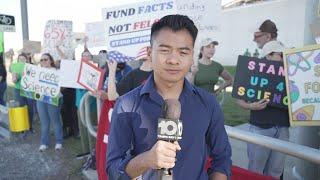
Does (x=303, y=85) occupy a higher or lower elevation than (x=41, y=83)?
higher

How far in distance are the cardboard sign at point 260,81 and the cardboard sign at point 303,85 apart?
56 cm

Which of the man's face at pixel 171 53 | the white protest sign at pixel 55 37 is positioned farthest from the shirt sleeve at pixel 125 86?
the white protest sign at pixel 55 37

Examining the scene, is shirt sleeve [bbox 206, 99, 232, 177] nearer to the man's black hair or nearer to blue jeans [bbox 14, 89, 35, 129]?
the man's black hair

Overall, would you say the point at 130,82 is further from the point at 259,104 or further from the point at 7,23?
the point at 7,23

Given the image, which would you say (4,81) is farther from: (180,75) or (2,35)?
(180,75)

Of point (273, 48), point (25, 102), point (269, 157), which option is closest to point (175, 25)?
point (273, 48)

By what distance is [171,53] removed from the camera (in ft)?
5.52

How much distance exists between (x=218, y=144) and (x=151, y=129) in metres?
0.34

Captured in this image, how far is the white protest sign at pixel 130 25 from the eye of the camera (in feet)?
13.4

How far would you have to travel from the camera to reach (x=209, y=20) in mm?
4652

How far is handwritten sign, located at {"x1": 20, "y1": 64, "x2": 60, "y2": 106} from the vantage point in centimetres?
654

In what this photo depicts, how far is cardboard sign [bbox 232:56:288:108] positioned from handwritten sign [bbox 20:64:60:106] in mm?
3908

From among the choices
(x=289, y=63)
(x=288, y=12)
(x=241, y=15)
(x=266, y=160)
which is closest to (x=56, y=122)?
(x=266, y=160)

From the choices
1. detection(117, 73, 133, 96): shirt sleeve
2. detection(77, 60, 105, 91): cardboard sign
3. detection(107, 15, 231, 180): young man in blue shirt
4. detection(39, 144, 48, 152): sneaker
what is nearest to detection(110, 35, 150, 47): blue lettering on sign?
detection(77, 60, 105, 91): cardboard sign
